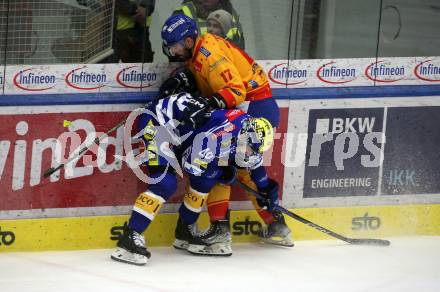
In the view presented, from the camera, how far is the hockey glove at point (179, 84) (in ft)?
21.2

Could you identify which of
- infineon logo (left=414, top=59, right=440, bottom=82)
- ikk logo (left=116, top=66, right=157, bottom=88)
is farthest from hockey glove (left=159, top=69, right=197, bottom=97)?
infineon logo (left=414, top=59, right=440, bottom=82)

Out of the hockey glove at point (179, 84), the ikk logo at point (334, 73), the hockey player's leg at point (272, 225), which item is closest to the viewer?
the hockey glove at point (179, 84)

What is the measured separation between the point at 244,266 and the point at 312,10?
5.88 ft

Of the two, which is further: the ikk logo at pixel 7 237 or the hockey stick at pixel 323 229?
the hockey stick at pixel 323 229

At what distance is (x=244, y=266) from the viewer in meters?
6.43

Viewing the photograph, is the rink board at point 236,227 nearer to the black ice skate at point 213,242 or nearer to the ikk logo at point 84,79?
the black ice skate at point 213,242

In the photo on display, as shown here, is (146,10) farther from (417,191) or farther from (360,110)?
(417,191)

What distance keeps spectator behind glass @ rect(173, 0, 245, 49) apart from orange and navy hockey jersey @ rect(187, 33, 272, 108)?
0.64 feet

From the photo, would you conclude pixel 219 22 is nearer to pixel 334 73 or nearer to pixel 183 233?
pixel 334 73

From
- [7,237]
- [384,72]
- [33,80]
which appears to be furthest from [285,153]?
[7,237]

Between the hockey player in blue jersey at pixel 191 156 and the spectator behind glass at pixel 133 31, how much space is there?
374 millimetres

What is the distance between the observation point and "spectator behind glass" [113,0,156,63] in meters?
6.45

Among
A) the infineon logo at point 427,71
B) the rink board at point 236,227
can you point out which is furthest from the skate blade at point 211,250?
the infineon logo at point 427,71

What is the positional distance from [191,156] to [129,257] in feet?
2.34
